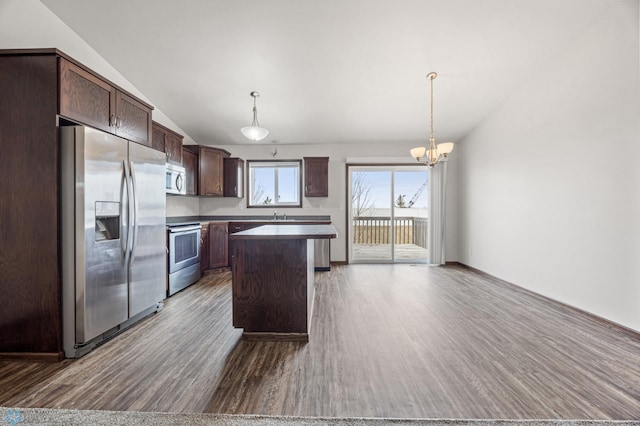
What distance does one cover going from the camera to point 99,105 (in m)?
2.33

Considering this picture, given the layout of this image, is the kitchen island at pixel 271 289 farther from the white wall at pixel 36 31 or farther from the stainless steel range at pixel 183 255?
the white wall at pixel 36 31

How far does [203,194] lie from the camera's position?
4949 mm

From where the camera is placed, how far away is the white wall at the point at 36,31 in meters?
2.38

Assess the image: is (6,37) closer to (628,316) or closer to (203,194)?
(203,194)

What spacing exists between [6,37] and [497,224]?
6.01m

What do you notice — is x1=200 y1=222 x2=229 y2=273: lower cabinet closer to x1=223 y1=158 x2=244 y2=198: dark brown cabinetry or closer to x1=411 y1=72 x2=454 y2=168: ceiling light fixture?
x1=223 y1=158 x2=244 y2=198: dark brown cabinetry

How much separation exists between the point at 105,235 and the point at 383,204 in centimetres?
466

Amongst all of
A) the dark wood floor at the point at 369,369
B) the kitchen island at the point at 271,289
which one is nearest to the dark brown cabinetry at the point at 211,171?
the dark wood floor at the point at 369,369

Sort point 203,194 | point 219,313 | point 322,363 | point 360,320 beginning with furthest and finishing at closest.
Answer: point 203,194 < point 219,313 < point 360,320 < point 322,363

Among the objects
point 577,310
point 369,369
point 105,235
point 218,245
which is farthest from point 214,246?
point 577,310

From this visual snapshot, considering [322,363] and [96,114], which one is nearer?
[322,363]

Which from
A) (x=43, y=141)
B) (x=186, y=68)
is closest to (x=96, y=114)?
(x=43, y=141)

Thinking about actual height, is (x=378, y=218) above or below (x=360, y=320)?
above

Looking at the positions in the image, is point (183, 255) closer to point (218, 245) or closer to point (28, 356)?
point (218, 245)
